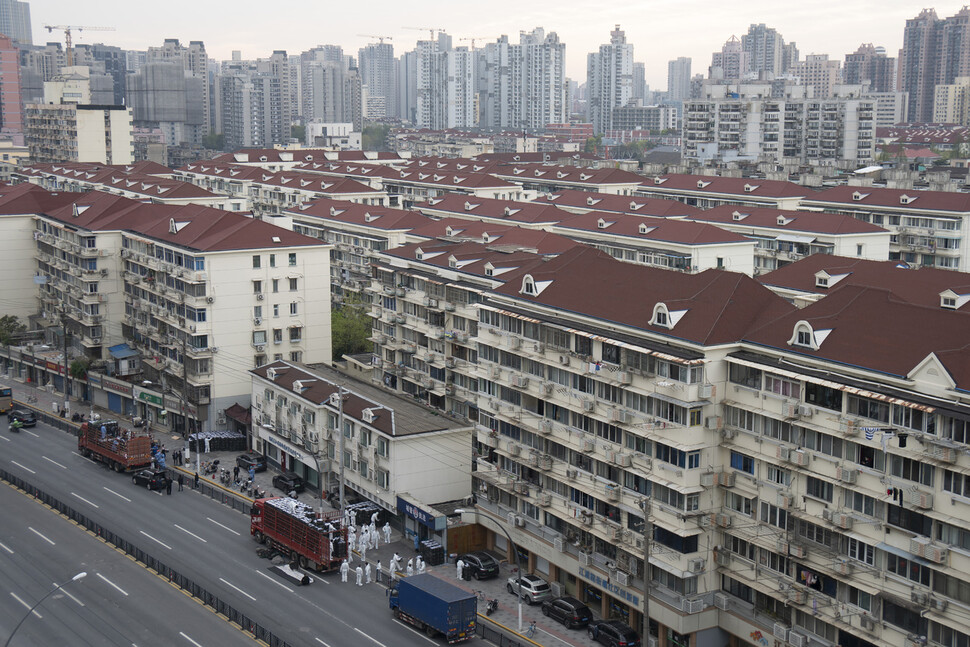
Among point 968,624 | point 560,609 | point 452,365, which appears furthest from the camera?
point 452,365

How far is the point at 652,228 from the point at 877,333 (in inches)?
2340

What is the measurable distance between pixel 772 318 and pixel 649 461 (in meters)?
9.13

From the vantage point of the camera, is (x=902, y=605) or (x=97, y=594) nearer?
(x=902, y=605)

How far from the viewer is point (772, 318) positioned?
5278 centimetres

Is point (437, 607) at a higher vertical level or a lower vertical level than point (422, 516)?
higher

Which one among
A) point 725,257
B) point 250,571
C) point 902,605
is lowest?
point 250,571

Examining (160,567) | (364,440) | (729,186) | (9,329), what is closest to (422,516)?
(364,440)

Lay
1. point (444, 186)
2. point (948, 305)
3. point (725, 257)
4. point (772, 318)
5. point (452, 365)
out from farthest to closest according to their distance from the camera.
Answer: point (444, 186) → point (725, 257) → point (452, 365) → point (948, 305) → point (772, 318)

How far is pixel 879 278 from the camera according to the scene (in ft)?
238

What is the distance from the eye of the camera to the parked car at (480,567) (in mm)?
63469

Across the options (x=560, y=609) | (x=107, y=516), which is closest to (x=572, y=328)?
(x=560, y=609)

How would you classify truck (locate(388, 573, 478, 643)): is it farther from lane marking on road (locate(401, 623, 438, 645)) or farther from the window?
the window

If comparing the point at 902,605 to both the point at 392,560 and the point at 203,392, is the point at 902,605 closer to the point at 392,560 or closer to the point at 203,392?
the point at 392,560

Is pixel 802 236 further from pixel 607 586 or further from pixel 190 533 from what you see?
pixel 190 533
